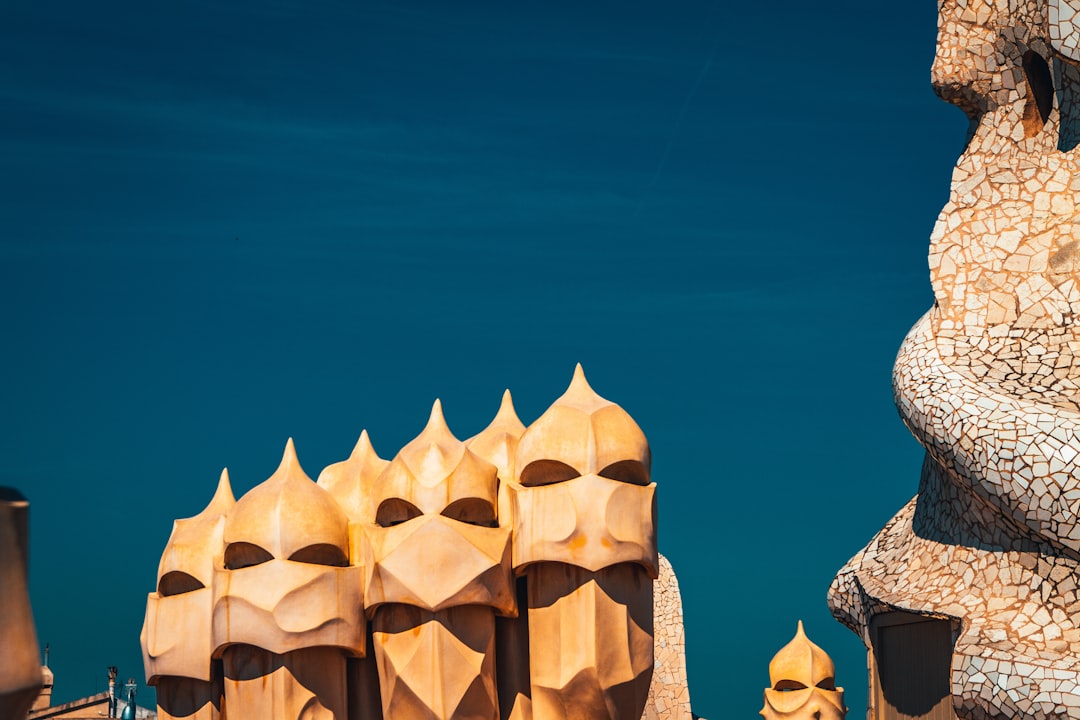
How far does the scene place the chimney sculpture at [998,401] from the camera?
10.8m

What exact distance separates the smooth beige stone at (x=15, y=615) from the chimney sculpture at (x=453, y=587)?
A: 8.82 metres

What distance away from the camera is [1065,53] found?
11406 millimetres

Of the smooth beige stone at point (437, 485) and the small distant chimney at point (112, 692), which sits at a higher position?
the smooth beige stone at point (437, 485)

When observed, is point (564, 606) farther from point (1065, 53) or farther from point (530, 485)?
point (1065, 53)

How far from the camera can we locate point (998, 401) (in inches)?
440

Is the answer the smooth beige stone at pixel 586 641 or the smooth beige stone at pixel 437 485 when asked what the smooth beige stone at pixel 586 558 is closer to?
the smooth beige stone at pixel 586 641

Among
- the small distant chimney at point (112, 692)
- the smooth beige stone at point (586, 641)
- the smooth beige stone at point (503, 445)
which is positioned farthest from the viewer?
the small distant chimney at point (112, 692)

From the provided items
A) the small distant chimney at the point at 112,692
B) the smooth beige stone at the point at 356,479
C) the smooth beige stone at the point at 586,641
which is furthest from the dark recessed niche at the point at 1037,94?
the small distant chimney at the point at 112,692

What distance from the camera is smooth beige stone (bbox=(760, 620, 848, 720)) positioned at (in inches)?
735

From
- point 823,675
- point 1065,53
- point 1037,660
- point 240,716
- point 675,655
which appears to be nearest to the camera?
point 1037,660

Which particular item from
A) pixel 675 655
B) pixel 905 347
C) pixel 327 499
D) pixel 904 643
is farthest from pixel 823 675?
pixel 327 499

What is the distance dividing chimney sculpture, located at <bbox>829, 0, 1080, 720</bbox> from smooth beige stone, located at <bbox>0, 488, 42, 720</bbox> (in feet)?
29.3

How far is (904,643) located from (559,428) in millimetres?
3779

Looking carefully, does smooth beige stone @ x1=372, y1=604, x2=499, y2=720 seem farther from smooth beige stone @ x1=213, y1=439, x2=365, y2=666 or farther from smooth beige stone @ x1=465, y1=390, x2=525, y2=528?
smooth beige stone @ x1=465, y1=390, x2=525, y2=528
